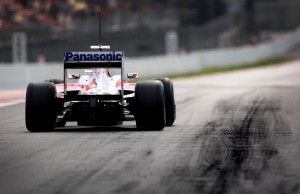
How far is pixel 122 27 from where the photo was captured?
71062 millimetres

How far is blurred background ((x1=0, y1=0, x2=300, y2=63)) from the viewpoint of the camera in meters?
58.2

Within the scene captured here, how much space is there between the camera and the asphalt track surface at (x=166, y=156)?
9.83 metres

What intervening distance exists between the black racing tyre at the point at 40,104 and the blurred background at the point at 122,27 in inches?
1251

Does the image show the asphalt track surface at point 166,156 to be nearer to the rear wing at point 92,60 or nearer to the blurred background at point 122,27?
the rear wing at point 92,60

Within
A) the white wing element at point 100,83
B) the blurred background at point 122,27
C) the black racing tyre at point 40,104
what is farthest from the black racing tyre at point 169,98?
the blurred background at point 122,27

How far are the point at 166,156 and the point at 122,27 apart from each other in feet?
193

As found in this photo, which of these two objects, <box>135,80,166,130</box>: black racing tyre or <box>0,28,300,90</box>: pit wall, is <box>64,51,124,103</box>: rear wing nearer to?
<box>135,80,166,130</box>: black racing tyre

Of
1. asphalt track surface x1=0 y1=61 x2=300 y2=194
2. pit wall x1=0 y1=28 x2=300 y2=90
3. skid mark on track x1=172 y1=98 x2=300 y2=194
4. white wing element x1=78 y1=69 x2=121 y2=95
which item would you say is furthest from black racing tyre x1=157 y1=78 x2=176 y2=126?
pit wall x1=0 y1=28 x2=300 y2=90

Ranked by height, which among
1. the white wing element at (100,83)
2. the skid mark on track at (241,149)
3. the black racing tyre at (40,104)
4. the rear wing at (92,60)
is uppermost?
the rear wing at (92,60)

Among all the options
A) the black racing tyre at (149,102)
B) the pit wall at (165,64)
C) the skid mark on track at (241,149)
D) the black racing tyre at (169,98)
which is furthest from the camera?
the pit wall at (165,64)

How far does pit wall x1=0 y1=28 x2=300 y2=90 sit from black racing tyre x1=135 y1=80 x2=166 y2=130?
67.4 feet

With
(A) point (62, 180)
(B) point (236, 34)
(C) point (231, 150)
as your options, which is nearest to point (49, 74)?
(C) point (231, 150)

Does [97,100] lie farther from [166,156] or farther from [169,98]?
[166,156]

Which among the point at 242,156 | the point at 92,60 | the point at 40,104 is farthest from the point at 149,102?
the point at 242,156
